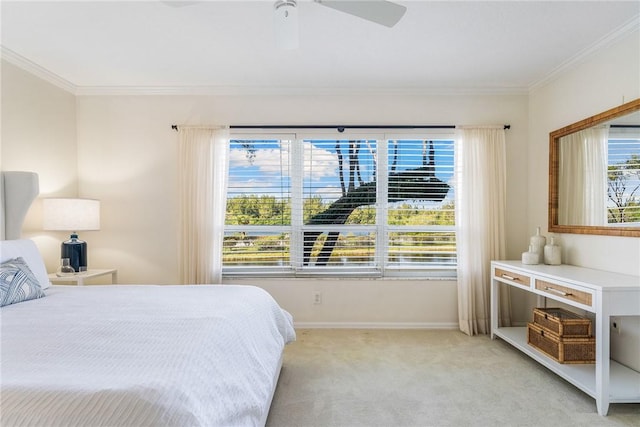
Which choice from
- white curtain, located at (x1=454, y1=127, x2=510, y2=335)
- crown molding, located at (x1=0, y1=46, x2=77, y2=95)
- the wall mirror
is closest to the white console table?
the wall mirror

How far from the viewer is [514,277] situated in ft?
9.57

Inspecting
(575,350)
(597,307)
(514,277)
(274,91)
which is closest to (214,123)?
(274,91)

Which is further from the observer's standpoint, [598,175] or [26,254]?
[598,175]

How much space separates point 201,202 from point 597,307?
10.8 feet

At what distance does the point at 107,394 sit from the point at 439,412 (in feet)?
5.92

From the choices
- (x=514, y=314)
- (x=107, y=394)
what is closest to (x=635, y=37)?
(x=514, y=314)

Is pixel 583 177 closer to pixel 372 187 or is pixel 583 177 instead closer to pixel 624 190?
pixel 624 190

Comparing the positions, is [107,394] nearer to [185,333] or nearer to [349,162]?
[185,333]

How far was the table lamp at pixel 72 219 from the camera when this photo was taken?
2.99 meters

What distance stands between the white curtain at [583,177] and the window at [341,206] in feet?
3.17

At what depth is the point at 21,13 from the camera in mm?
2229

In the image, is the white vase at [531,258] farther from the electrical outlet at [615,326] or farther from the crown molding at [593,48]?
the crown molding at [593,48]

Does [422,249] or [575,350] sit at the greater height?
[422,249]

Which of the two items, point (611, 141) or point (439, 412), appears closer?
point (439, 412)
